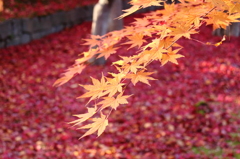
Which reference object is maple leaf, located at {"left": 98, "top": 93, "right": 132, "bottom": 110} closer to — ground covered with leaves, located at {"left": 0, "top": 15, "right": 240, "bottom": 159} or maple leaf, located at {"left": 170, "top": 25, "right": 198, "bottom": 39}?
maple leaf, located at {"left": 170, "top": 25, "right": 198, "bottom": 39}

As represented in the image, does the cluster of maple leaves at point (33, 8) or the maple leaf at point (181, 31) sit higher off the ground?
the maple leaf at point (181, 31)

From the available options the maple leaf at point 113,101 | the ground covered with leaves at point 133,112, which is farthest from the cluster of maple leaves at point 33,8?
the maple leaf at point 113,101

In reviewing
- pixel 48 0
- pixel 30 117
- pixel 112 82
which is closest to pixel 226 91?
pixel 30 117

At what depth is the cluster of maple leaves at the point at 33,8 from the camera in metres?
8.35

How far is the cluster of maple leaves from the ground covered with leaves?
1.24 m

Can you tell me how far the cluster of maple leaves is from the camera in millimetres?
8345

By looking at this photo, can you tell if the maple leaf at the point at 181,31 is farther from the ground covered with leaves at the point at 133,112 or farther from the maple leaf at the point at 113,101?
the ground covered with leaves at the point at 133,112

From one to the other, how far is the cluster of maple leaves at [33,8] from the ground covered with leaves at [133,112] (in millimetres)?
1239

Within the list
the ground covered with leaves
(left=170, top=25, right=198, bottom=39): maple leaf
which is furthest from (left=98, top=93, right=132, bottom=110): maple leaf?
the ground covered with leaves

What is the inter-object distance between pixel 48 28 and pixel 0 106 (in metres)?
4.06

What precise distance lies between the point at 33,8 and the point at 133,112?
5.50 m

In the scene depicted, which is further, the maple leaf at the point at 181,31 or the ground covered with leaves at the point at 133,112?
the ground covered with leaves at the point at 133,112

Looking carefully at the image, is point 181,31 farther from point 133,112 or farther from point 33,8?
point 33,8

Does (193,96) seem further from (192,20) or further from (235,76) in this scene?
(192,20)
